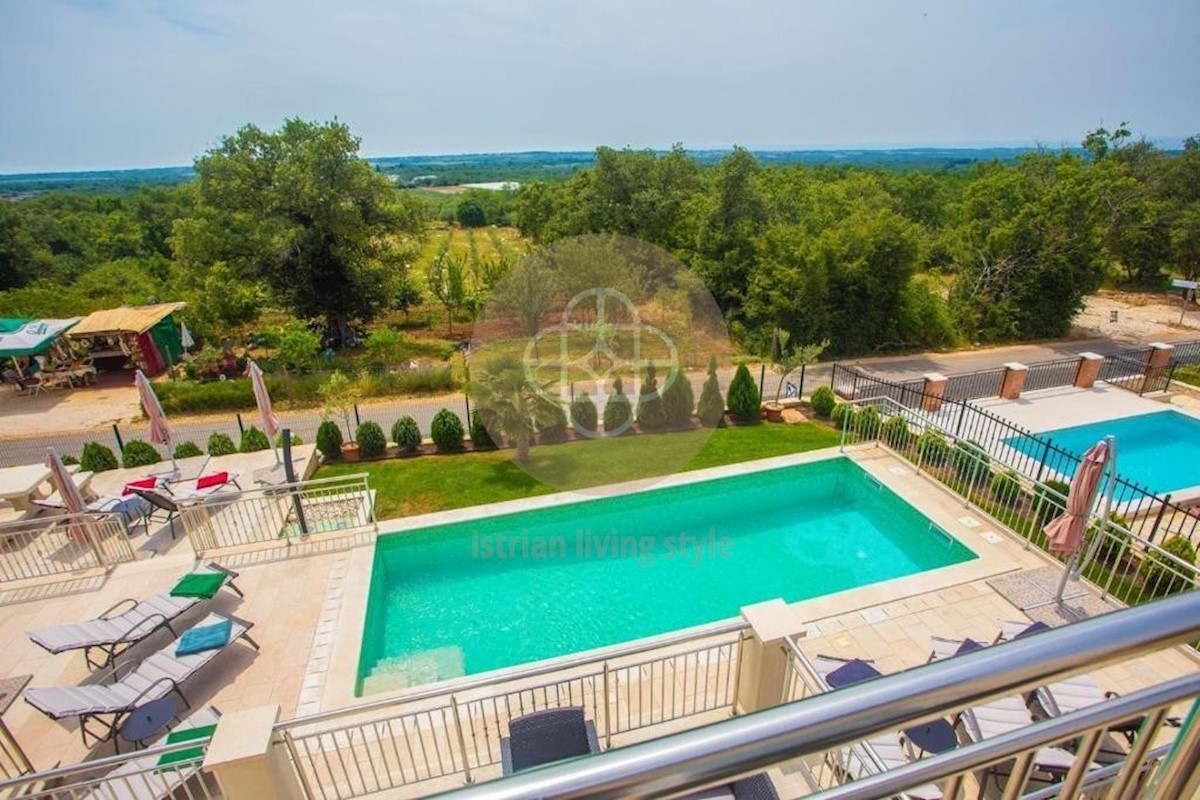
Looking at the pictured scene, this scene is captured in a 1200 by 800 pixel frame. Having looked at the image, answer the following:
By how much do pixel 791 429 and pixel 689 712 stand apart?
9.09 m

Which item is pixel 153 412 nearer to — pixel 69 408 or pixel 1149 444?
pixel 69 408

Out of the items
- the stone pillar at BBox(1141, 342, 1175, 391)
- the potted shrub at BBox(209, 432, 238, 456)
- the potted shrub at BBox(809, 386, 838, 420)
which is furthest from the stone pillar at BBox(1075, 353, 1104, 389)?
the potted shrub at BBox(209, 432, 238, 456)

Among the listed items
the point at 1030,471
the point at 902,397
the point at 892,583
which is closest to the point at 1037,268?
the point at 902,397

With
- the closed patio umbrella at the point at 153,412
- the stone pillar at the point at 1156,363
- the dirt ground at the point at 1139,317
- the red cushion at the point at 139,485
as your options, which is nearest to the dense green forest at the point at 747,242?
the dirt ground at the point at 1139,317

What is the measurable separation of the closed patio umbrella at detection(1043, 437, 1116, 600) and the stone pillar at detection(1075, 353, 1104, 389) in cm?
1097

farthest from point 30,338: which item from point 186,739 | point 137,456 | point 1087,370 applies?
point 1087,370

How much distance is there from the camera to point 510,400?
1192 cm

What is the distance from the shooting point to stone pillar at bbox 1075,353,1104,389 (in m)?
15.4

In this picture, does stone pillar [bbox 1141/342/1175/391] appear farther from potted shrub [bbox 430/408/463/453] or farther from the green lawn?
potted shrub [bbox 430/408/463/453]

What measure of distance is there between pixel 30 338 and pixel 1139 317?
140 feet

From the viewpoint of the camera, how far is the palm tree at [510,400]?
11.8 m

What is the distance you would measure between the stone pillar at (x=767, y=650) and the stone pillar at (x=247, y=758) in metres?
3.91

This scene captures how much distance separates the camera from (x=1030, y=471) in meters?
11.2

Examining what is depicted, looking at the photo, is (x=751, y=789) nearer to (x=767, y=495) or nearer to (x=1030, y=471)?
(x=767, y=495)
